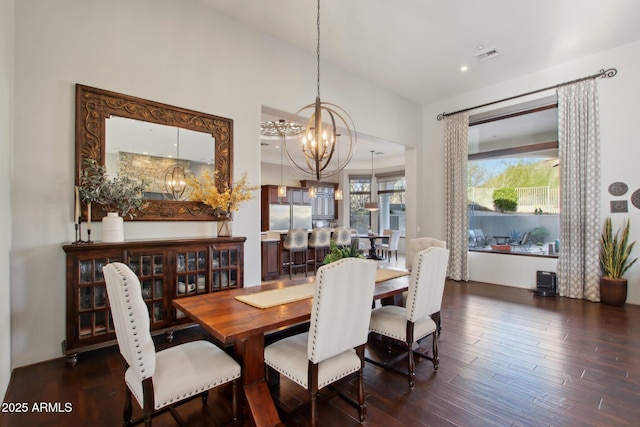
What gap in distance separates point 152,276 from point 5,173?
137cm

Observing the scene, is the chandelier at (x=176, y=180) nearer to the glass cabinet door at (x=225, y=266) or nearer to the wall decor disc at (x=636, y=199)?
the glass cabinet door at (x=225, y=266)

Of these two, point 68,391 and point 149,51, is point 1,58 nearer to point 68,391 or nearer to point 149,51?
point 149,51

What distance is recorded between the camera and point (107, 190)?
2836mm

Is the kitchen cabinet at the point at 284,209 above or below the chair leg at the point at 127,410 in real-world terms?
above

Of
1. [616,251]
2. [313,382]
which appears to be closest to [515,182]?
[616,251]

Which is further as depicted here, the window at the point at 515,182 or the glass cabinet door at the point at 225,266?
the window at the point at 515,182

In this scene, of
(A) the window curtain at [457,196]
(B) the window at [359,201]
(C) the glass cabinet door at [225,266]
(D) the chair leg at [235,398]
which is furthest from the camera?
(B) the window at [359,201]

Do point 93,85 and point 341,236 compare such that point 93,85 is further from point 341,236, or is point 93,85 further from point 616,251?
point 616,251

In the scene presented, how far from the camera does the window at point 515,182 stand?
5.41m

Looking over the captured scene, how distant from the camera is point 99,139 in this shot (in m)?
2.93

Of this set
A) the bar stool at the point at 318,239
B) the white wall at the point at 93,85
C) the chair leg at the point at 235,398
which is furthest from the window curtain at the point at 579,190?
the chair leg at the point at 235,398

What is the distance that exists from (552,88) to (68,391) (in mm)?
7432

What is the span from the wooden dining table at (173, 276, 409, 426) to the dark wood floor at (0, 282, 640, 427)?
11.1 inches

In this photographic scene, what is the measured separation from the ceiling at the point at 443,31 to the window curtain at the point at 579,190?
56 centimetres
